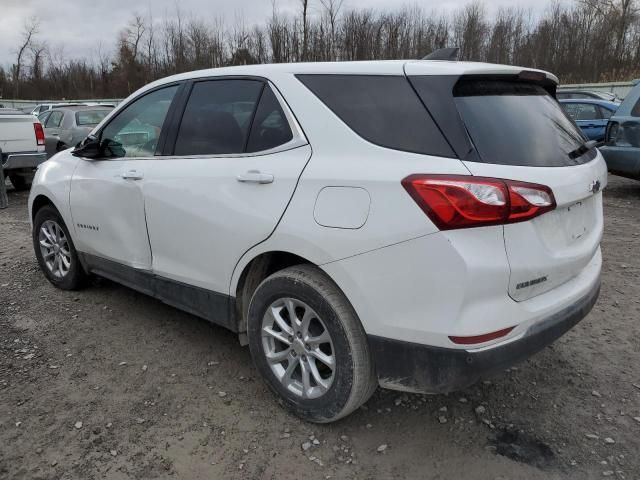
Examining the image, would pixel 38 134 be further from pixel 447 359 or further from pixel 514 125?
pixel 447 359

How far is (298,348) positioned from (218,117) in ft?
4.67

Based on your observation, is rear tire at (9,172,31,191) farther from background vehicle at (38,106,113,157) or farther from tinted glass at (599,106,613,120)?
tinted glass at (599,106,613,120)

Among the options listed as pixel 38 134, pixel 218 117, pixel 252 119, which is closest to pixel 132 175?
pixel 218 117

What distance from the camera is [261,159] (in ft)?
8.86

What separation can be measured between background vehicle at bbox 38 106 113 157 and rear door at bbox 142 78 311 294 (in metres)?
9.80

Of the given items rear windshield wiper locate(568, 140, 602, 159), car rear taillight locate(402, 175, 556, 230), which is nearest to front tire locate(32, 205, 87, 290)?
car rear taillight locate(402, 175, 556, 230)

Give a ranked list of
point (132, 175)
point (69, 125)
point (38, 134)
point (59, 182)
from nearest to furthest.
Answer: point (132, 175), point (59, 182), point (38, 134), point (69, 125)

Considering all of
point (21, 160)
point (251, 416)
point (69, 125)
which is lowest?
point (251, 416)

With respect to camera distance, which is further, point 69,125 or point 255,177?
point 69,125

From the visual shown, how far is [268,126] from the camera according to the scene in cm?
275

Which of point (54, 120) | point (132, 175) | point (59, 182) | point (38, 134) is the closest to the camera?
point (132, 175)

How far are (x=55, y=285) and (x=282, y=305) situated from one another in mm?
2869

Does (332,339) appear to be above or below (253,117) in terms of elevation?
below

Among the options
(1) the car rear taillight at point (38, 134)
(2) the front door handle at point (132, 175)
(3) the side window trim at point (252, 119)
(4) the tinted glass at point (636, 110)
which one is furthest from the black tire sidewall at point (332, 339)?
(1) the car rear taillight at point (38, 134)
